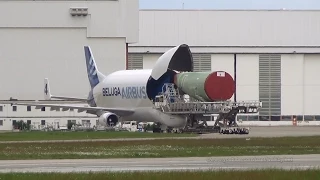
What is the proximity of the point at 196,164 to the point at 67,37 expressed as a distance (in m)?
77.7

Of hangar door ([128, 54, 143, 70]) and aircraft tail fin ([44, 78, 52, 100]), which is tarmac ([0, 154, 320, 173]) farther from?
hangar door ([128, 54, 143, 70])

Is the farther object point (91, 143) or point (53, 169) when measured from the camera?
point (91, 143)

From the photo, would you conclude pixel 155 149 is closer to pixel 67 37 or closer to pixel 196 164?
pixel 196 164

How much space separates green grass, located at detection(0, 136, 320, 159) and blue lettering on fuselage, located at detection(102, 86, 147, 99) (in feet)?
93.4

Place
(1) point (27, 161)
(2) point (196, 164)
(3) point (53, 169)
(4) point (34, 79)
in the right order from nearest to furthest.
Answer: (3) point (53, 169)
(2) point (196, 164)
(1) point (27, 161)
(4) point (34, 79)

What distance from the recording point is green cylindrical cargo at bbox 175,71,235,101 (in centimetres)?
7362

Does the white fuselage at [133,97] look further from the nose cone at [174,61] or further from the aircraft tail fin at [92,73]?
the aircraft tail fin at [92,73]

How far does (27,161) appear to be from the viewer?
37.0 m

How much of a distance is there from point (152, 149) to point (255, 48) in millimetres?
76146

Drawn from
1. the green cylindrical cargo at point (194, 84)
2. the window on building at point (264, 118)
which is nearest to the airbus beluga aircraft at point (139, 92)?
the green cylindrical cargo at point (194, 84)

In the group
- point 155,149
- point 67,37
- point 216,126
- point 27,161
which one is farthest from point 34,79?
point 27,161

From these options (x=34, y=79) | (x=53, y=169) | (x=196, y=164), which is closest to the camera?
(x=53, y=169)

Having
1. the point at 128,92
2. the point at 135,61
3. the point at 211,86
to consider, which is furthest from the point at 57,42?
the point at 211,86

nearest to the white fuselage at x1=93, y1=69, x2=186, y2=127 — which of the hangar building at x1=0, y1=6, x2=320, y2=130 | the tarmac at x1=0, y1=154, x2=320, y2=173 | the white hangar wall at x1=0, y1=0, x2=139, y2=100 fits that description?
the white hangar wall at x1=0, y1=0, x2=139, y2=100
